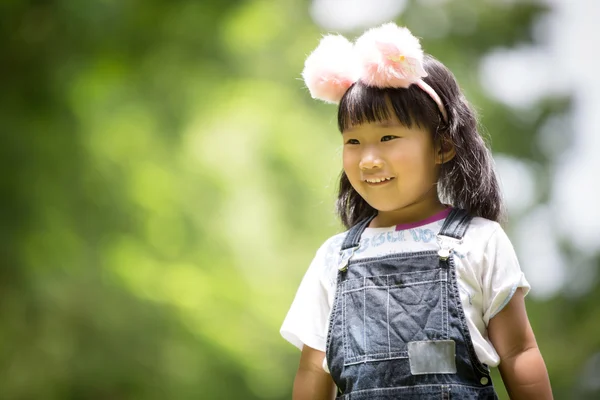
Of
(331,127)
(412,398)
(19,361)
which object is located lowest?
(19,361)

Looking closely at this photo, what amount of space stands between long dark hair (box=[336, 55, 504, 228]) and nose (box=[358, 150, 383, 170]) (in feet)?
0.18

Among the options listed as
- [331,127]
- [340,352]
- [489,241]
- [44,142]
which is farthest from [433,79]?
[331,127]

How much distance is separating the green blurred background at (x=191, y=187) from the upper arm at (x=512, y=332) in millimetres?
3610

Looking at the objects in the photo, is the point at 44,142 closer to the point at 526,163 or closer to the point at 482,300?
the point at 526,163

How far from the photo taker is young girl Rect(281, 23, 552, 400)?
1.33 metres

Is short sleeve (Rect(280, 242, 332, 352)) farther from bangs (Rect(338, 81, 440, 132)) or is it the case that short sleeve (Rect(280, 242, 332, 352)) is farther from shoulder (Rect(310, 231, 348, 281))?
bangs (Rect(338, 81, 440, 132))

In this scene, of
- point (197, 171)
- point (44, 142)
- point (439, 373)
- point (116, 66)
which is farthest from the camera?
point (197, 171)

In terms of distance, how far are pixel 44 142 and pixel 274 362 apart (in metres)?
2.06

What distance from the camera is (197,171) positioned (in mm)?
6168

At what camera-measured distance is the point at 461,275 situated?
1.37 m

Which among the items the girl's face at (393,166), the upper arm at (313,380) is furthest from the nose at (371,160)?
→ the upper arm at (313,380)

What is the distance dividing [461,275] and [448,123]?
27 cm

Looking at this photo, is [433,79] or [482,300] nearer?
[482,300]

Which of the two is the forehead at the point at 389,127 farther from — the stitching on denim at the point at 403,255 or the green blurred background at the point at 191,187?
the green blurred background at the point at 191,187
